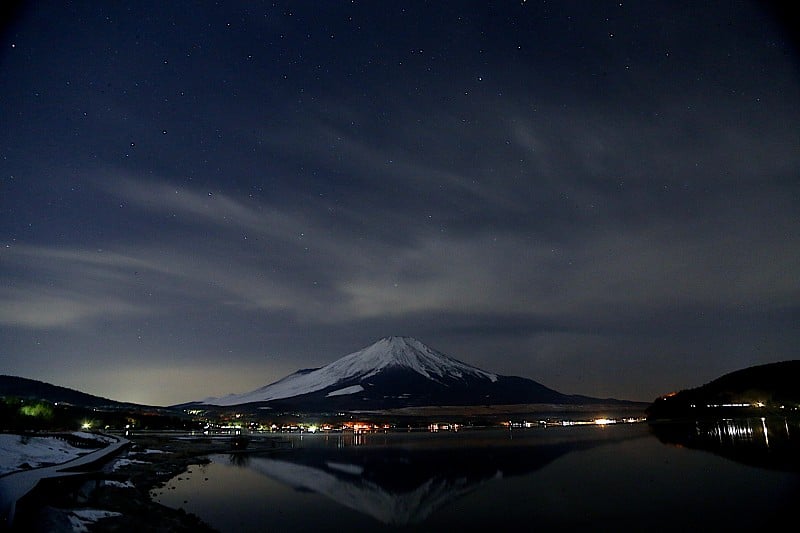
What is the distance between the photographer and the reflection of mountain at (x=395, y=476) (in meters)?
36.8

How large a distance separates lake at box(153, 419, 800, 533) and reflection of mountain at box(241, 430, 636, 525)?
0.09 metres

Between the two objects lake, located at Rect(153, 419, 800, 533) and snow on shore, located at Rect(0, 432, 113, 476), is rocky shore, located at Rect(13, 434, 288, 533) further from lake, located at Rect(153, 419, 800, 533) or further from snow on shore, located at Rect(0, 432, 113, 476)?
snow on shore, located at Rect(0, 432, 113, 476)

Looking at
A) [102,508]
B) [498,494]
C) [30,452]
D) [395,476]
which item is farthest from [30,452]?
[498,494]

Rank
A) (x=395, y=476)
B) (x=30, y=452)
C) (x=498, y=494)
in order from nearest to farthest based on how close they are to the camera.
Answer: (x=498, y=494), (x=30, y=452), (x=395, y=476)

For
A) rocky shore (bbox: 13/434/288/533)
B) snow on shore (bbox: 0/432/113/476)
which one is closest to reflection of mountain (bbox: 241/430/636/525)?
rocky shore (bbox: 13/434/288/533)

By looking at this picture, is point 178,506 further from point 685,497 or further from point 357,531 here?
point 685,497

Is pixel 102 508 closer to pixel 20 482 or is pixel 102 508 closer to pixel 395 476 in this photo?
pixel 20 482

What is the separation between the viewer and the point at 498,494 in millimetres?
39906

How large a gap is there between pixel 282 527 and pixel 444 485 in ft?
59.5

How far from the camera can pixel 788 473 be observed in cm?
4619

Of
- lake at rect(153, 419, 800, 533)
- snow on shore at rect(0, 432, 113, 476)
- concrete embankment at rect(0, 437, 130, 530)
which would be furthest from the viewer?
snow on shore at rect(0, 432, 113, 476)

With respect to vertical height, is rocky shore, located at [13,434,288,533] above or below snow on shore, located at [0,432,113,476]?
below

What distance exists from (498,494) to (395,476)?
14.6 meters

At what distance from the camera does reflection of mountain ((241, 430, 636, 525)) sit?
1448 inches
